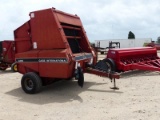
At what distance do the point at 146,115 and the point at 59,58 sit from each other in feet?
8.93

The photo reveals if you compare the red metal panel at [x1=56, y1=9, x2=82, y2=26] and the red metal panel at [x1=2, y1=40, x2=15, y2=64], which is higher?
the red metal panel at [x1=56, y1=9, x2=82, y2=26]

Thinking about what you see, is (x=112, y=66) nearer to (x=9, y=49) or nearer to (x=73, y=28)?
(x=73, y=28)

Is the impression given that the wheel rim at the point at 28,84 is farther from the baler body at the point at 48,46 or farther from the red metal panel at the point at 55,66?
the red metal panel at the point at 55,66

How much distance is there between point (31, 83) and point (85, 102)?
6.24 feet

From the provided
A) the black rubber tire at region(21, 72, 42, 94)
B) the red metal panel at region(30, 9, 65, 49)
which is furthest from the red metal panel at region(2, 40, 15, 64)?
the black rubber tire at region(21, 72, 42, 94)

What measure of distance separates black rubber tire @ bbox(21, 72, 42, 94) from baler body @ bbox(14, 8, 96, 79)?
19cm

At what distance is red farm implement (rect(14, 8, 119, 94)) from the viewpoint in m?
6.50

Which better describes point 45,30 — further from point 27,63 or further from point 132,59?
point 132,59

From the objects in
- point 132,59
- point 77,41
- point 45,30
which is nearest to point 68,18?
point 77,41

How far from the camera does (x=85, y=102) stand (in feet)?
19.4

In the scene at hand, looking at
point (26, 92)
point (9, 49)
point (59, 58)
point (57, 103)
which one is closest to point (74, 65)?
point (59, 58)

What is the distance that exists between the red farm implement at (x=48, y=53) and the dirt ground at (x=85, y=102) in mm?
436

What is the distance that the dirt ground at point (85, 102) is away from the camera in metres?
4.92

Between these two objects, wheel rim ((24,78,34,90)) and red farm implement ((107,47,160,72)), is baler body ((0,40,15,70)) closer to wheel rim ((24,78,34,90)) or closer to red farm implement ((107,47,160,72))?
red farm implement ((107,47,160,72))
